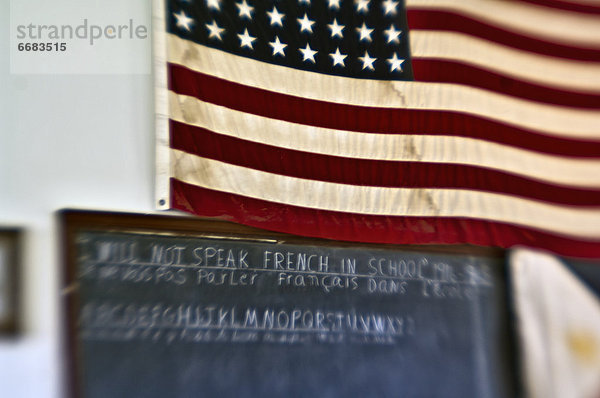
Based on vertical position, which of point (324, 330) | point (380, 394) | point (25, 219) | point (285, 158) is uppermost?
point (285, 158)

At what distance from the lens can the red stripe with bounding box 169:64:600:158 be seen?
5.61ft

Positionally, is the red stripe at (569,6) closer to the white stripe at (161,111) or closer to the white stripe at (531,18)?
the white stripe at (531,18)

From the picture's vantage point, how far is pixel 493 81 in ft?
6.54

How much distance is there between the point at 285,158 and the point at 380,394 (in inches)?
35.5

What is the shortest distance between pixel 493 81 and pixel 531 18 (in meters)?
0.34

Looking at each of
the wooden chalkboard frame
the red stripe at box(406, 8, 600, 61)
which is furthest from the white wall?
the red stripe at box(406, 8, 600, 61)

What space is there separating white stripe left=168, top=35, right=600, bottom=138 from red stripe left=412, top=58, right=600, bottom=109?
0.02 m

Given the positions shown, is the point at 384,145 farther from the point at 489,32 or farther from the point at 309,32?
the point at 489,32

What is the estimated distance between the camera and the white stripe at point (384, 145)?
171cm

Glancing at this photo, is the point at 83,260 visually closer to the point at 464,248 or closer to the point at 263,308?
the point at 263,308

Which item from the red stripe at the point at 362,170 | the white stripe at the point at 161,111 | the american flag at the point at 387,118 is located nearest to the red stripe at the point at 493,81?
the american flag at the point at 387,118

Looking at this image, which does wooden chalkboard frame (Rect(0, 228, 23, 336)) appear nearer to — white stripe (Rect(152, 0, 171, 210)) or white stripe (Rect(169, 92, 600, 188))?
white stripe (Rect(152, 0, 171, 210))

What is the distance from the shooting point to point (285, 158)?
177cm

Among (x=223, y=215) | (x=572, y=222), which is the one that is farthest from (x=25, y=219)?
(x=572, y=222)
